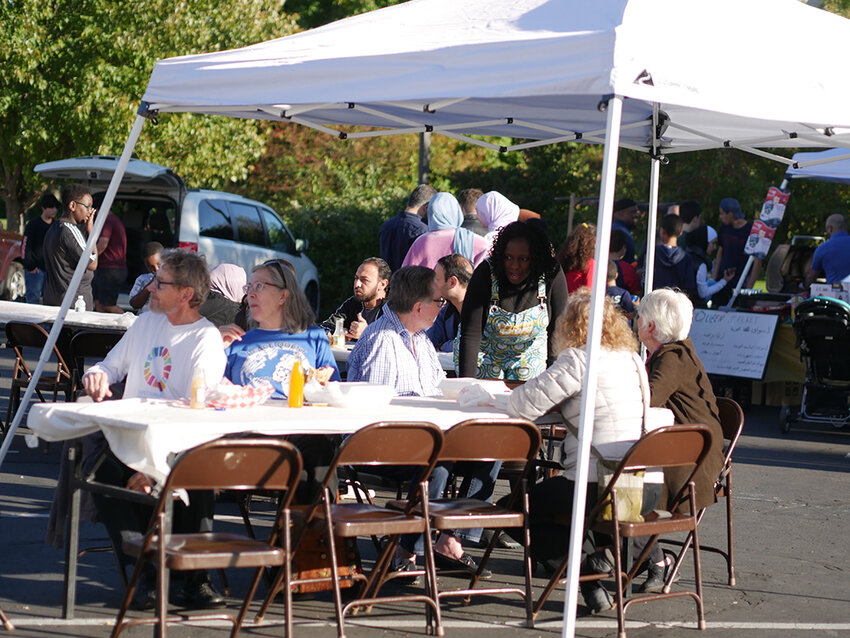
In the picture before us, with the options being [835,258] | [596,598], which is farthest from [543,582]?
[835,258]

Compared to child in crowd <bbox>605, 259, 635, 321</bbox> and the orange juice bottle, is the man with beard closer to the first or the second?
child in crowd <bbox>605, 259, 635, 321</bbox>

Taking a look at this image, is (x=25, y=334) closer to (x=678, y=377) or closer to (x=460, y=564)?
(x=460, y=564)

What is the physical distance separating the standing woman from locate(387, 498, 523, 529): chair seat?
144 cm

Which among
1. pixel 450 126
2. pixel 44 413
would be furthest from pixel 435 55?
pixel 450 126

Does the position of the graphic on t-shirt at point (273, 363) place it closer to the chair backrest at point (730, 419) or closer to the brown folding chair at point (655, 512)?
the brown folding chair at point (655, 512)

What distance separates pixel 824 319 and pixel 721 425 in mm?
5032

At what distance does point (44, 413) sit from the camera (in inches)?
177

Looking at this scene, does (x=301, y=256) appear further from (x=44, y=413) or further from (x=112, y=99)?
(x=44, y=413)

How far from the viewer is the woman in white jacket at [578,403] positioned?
→ 5000mm

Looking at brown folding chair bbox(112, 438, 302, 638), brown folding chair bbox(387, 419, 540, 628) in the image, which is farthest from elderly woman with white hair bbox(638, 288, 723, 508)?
brown folding chair bbox(112, 438, 302, 638)

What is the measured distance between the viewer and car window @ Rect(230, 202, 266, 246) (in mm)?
15961

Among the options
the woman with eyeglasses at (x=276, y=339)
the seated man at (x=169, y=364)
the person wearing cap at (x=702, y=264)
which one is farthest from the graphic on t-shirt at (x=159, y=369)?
the person wearing cap at (x=702, y=264)

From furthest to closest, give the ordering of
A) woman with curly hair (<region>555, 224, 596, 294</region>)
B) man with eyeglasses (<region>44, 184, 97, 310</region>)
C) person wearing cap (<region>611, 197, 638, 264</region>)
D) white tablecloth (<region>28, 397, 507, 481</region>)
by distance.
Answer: person wearing cap (<region>611, 197, 638, 264</region>) < man with eyeglasses (<region>44, 184, 97, 310</region>) < woman with curly hair (<region>555, 224, 596, 294</region>) < white tablecloth (<region>28, 397, 507, 481</region>)

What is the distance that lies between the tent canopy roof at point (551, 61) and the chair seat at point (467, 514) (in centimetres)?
171
